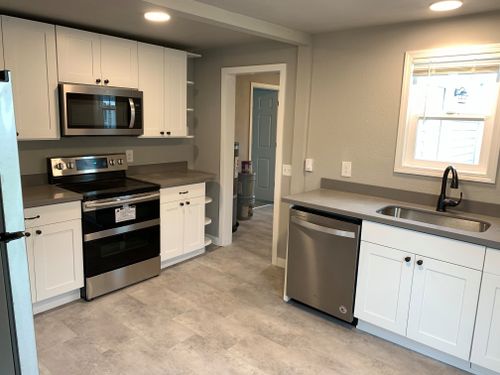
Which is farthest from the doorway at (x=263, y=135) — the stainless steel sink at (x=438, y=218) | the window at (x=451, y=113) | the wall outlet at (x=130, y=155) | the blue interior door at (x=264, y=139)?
the stainless steel sink at (x=438, y=218)

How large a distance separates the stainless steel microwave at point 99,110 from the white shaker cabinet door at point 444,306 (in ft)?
8.69

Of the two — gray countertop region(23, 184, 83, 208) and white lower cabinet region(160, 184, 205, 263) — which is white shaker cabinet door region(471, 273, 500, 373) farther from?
gray countertop region(23, 184, 83, 208)

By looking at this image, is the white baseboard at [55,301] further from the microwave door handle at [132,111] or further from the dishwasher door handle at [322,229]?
→ the dishwasher door handle at [322,229]

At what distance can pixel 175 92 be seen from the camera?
3.85m

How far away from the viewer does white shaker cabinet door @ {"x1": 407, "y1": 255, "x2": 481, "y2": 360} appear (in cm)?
223

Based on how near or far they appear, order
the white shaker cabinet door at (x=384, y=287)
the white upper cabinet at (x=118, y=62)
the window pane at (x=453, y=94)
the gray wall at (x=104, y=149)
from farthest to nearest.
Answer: the white upper cabinet at (x=118, y=62) → the gray wall at (x=104, y=149) → the window pane at (x=453, y=94) → the white shaker cabinet door at (x=384, y=287)

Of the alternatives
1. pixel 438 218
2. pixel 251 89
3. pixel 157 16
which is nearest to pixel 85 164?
pixel 157 16

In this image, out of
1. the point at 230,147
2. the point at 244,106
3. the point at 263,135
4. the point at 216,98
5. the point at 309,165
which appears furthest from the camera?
the point at 263,135

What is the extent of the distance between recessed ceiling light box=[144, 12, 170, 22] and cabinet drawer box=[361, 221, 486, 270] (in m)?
2.05

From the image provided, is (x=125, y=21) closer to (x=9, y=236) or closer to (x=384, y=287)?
(x=9, y=236)

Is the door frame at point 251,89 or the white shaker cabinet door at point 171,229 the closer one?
the white shaker cabinet door at point 171,229

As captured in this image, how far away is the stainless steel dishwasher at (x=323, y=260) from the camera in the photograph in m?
2.68

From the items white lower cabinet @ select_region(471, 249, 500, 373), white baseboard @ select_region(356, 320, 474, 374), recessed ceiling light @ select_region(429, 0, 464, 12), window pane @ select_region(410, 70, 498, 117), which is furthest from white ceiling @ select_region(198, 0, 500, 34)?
white baseboard @ select_region(356, 320, 474, 374)

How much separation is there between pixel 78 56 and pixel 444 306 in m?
3.29
